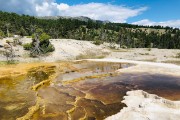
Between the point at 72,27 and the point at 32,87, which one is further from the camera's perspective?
the point at 72,27

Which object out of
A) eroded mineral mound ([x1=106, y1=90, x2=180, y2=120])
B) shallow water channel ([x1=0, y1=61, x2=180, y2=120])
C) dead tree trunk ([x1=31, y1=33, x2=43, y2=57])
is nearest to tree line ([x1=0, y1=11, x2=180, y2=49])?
dead tree trunk ([x1=31, y1=33, x2=43, y2=57])

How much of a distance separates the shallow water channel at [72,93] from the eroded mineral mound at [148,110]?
1319 mm

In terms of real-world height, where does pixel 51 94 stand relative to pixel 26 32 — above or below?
below

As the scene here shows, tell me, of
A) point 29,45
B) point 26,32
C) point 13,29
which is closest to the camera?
point 29,45

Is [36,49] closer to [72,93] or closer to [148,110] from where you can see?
[72,93]

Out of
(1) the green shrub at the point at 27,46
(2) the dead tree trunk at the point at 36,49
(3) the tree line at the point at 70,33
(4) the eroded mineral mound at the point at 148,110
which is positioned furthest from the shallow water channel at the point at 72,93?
(3) the tree line at the point at 70,33

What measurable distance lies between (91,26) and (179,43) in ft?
210

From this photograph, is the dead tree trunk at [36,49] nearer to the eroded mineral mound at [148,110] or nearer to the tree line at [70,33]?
the tree line at [70,33]

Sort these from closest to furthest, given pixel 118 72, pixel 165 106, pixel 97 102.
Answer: pixel 165 106
pixel 97 102
pixel 118 72

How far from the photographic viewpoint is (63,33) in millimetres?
134875

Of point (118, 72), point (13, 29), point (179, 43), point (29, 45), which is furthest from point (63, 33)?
point (118, 72)

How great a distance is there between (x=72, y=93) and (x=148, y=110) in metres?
12.3

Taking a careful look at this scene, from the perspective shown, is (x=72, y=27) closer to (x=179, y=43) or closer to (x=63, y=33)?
(x=63, y=33)

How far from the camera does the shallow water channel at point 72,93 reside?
79.1 ft
